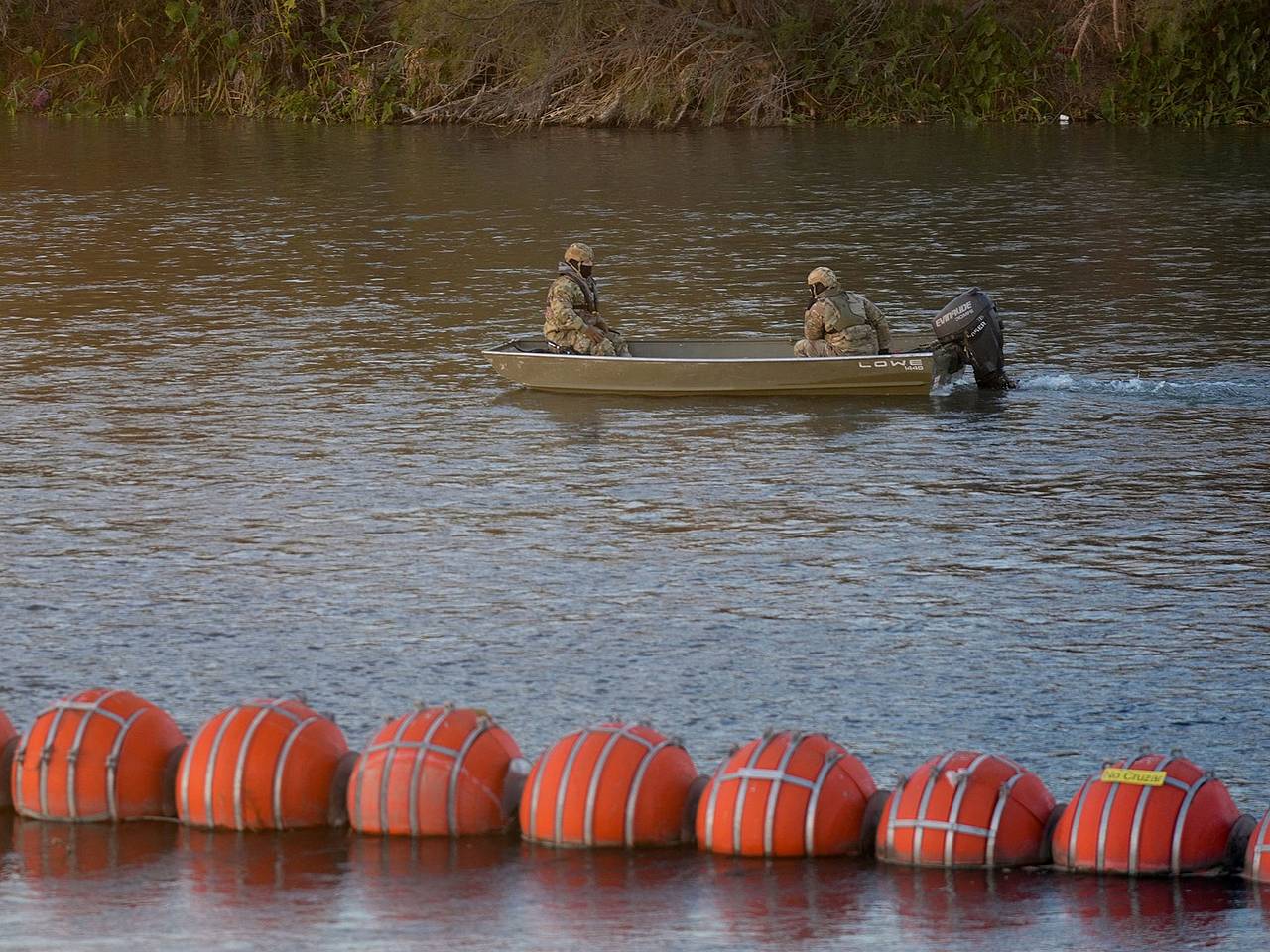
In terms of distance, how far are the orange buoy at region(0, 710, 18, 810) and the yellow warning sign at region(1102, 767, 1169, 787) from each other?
5.37 m

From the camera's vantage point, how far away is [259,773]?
1018 centimetres

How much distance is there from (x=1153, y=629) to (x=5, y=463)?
983 cm

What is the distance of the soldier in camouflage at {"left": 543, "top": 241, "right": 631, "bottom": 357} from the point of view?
2008cm

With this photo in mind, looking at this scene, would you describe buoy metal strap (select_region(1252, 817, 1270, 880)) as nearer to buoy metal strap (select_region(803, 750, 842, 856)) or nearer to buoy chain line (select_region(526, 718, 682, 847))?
buoy metal strap (select_region(803, 750, 842, 856))

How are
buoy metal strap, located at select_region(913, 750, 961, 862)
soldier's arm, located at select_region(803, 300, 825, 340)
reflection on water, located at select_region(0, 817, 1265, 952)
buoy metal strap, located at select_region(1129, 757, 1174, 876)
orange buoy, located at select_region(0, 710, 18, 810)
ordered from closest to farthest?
reflection on water, located at select_region(0, 817, 1265, 952), buoy metal strap, located at select_region(1129, 757, 1174, 876), buoy metal strap, located at select_region(913, 750, 961, 862), orange buoy, located at select_region(0, 710, 18, 810), soldier's arm, located at select_region(803, 300, 825, 340)

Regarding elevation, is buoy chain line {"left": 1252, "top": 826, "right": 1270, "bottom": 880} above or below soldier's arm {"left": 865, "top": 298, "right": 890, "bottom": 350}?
below

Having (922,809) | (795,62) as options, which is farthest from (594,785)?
(795,62)

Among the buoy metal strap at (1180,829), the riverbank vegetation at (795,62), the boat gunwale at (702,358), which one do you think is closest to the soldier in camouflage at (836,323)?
the boat gunwale at (702,358)

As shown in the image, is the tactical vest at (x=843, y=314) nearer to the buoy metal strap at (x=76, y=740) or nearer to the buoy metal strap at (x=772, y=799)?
the buoy metal strap at (x=772, y=799)

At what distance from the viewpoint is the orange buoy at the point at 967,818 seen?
376 inches

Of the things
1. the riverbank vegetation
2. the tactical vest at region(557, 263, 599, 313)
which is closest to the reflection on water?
the tactical vest at region(557, 263, 599, 313)

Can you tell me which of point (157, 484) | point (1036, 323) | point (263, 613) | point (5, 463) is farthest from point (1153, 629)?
point (1036, 323)

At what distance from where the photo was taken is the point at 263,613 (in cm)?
1336

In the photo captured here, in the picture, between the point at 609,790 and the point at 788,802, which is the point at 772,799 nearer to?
the point at 788,802
